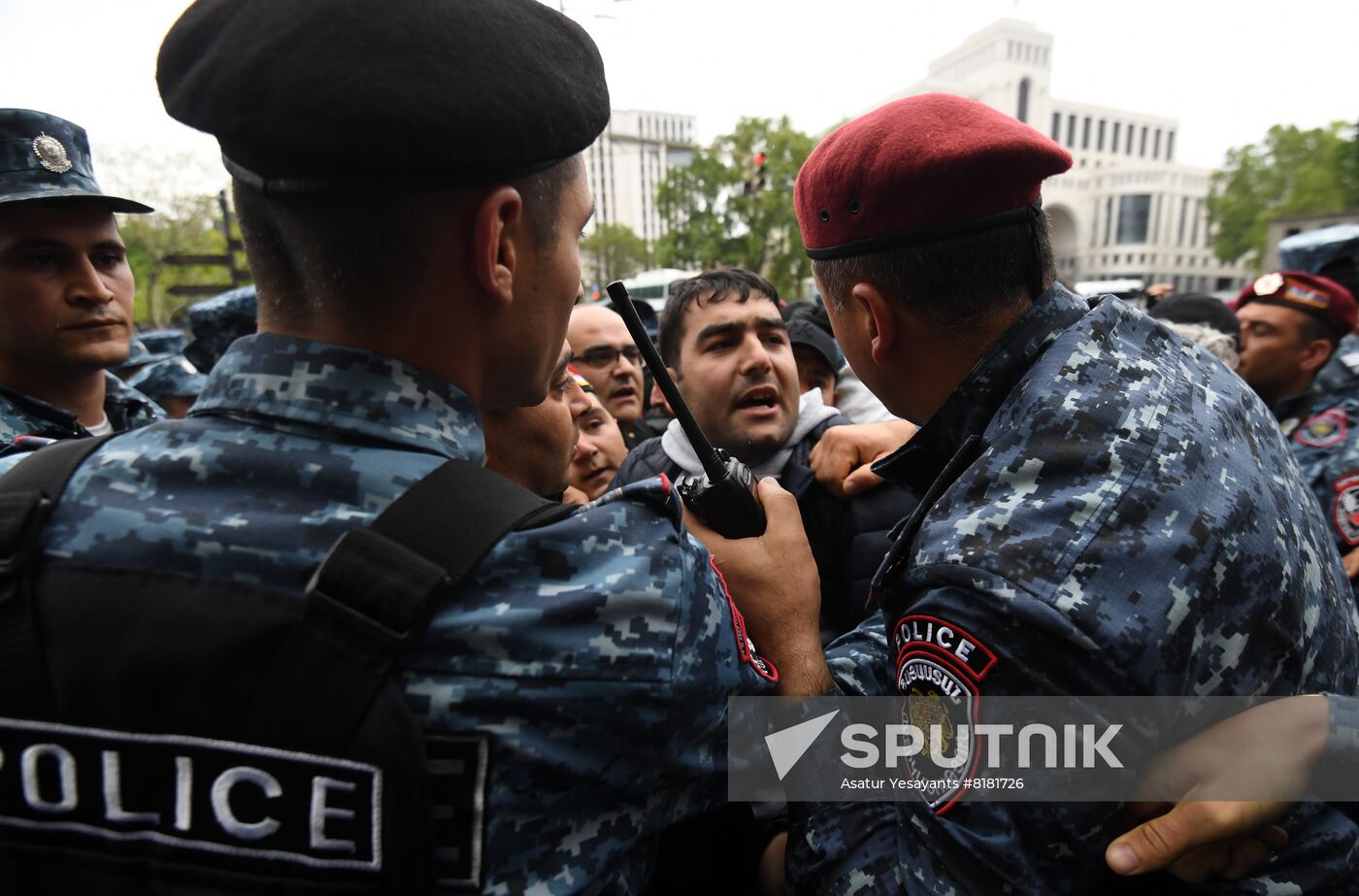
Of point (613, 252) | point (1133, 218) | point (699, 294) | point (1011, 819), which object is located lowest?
point (613, 252)

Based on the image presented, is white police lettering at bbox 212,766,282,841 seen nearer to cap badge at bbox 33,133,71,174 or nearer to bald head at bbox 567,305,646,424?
cap badge at bbox 33,133,71,174

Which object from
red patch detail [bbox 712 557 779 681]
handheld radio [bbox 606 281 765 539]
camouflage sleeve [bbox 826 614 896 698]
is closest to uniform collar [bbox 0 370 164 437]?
handheld radio [bbox 606 281 765 539]

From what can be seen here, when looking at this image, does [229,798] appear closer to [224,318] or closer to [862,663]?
[862,663]

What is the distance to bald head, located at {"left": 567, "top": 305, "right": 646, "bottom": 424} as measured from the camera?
4492mm

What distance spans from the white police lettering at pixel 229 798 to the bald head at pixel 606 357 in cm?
359

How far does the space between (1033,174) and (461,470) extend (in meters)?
1.32

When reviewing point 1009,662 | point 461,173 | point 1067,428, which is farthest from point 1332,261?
point 461,173

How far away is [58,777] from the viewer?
0.94m

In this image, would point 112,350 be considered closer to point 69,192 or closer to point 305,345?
point 69,192

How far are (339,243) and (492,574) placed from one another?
1.69ft

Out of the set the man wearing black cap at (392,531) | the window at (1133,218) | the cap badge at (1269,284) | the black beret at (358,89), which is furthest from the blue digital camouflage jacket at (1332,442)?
the window at (1133,218)

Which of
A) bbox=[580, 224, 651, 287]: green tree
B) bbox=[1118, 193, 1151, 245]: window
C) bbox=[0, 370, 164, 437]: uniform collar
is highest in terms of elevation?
bbox=[0, 370, 164, 437]: uniform collar

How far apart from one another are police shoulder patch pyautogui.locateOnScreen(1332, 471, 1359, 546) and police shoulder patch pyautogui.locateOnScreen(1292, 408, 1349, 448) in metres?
0.25

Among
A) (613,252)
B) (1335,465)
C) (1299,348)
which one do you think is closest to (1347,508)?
(1335,465)
